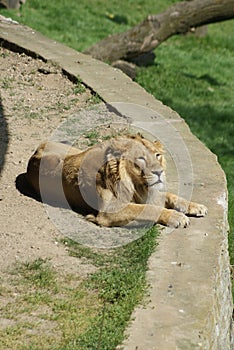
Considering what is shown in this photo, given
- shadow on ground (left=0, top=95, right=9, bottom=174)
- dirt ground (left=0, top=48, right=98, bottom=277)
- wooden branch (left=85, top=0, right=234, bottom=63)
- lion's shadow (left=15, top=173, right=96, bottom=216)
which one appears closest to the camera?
dirt ground (left=0, top=48, right=98, bottom=277)

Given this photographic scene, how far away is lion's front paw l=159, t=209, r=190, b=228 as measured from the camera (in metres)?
5.62

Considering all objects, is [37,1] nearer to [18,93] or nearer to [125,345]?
[18,93]

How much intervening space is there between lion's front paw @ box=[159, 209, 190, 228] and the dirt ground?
71 cm

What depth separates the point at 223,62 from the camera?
14.2 metres

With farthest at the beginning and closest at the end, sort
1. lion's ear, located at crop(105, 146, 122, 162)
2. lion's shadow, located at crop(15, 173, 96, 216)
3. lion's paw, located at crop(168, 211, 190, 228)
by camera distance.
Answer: lion's shadow, located at crop(15, 173, 96, 216) < lion's ear, located at crop(105, 146, 122, 162) < lion's paw, located at crop(168, 211, 190, 228)

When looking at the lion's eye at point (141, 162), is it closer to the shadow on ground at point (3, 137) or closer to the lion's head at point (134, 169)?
the lion's head at point (134, 169)

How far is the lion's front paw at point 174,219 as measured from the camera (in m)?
5.62

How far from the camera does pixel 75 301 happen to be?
478cm

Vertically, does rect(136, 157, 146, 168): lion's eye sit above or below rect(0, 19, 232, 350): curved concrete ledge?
above

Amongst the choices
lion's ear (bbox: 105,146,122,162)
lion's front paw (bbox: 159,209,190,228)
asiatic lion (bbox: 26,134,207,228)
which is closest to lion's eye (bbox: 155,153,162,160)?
asiatic lion (bbox: 26,134,207,228)

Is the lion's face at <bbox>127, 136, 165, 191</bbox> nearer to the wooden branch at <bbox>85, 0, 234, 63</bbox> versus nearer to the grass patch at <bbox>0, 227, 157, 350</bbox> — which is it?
the grass patch at <bbox>0, 227, 157, 350</bbox>

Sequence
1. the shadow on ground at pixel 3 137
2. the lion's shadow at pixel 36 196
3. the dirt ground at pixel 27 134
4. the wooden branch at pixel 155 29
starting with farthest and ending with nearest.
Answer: the wooden branch at pixel 155 29 < the shadow on ground at pixel 3 137 < the lion's shadow at pixel 36 196 < the dirt ground at pixel 27 134

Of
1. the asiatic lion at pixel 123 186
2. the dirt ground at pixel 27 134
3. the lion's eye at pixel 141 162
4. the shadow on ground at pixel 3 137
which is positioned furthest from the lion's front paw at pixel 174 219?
the shadow on ground at pixel 3 137

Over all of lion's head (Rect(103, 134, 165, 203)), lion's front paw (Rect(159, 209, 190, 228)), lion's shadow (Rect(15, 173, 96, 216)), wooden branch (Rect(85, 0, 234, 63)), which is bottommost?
wooden branch (Rect(85, 0, 234, 63))
